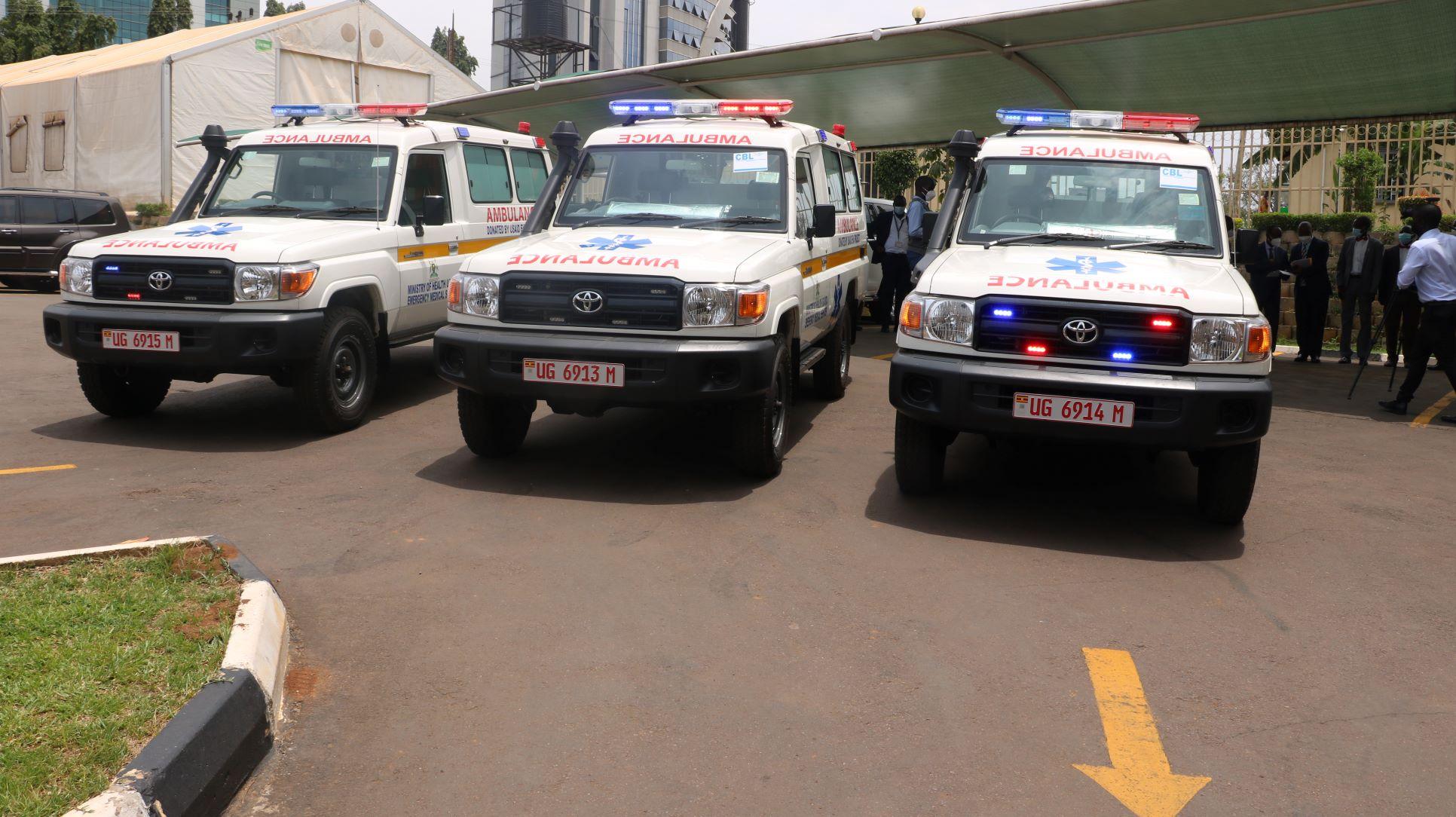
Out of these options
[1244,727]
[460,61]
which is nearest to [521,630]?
[1244,727]

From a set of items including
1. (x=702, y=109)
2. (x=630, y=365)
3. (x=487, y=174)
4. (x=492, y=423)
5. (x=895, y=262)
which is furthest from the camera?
(x=895, y=262)

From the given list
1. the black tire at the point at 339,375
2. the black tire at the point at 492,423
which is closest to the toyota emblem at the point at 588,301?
the black tire at the point at 492,423

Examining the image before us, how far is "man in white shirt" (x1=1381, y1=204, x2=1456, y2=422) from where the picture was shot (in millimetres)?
9828

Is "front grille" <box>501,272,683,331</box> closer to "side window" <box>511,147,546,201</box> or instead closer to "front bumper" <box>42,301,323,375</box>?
"front bumper" <box>42,301,323,375</box>

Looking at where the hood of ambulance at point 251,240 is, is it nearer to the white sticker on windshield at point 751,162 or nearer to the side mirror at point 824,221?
the white sticker on windshield at point 751,162

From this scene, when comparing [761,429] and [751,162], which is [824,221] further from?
[761,429]

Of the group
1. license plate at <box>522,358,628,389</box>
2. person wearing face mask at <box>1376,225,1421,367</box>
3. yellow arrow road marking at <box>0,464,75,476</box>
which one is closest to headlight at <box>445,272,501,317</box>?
license plate at <box>522,358,628,389</box>

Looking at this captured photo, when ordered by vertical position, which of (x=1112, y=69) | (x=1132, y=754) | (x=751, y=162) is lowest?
(x=1132, y=754)

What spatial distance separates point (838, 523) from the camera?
20.1 ft

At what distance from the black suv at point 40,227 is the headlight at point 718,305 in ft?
50.1

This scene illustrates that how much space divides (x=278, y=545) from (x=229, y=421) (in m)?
3.35

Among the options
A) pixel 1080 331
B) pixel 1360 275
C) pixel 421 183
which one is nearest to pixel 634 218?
pixel 421 183

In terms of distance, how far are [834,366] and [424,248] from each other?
3.36 m

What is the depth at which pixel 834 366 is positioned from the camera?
9812 millimetres
